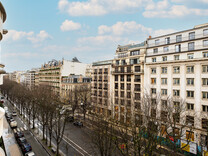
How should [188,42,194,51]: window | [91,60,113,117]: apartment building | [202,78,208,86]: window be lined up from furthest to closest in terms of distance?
[91,60,113,117]: apartment building → [188,42,194,51]: window → [202,78,208,86]: window

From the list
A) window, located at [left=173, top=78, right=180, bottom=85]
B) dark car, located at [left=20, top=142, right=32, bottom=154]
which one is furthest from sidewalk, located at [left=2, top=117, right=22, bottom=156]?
window, located at [left=173, top=78, right=180, bottom=85]

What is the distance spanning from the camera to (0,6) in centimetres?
718

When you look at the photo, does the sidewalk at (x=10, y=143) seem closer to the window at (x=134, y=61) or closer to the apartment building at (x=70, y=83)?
the apartment building at (x=70, y=83)

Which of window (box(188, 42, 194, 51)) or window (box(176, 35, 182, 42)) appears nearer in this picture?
window (box(188, 42, 194, 51))

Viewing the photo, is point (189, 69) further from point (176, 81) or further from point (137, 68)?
point (137, 68)

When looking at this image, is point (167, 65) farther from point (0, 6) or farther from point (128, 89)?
point (0, 6)

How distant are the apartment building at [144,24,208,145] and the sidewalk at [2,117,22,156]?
2980 centimetres

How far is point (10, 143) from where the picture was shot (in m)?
26.7

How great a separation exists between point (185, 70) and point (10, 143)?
145 feet

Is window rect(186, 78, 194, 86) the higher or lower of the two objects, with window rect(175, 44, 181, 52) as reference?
lower

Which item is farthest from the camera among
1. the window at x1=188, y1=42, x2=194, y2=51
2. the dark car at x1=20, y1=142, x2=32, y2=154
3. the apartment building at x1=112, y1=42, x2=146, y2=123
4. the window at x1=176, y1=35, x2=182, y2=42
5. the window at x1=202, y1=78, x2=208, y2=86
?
the apartment building at x1=112, y1=42, x2=146, y2=123

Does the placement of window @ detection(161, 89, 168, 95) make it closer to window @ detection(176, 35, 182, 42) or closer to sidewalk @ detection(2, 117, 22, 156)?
window @ detection(176, 35, 182, 42)

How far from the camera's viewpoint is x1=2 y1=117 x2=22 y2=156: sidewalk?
23.0 metres

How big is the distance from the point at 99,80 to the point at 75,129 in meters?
21.9
